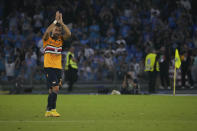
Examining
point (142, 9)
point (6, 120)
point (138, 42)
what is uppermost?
point (142, 9)

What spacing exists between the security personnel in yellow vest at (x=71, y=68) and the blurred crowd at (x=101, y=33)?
0.66 m

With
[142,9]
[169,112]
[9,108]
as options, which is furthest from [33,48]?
[169,112]

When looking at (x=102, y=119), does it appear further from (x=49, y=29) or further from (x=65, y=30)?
(x=49, y=29)

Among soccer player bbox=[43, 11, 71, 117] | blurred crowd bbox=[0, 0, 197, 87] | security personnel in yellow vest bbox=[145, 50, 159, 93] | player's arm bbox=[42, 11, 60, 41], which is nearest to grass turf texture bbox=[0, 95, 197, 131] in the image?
soccer player bbox=[43, 11, 71, 117]

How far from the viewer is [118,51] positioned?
82.4ft

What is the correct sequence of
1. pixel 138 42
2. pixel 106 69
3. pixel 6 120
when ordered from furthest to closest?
pixel 138 42 < pixel 106 69 < pixel 6 120

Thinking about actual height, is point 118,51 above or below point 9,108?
above

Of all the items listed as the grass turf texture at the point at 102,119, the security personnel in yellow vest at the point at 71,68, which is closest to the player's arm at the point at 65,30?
the grass turf texture at the point at 102,119

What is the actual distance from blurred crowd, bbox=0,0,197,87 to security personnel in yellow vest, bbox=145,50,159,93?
96cm

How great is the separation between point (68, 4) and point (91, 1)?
5.22 ft

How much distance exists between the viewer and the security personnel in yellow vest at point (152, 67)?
23859mm

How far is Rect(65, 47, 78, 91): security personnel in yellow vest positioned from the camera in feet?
78.7

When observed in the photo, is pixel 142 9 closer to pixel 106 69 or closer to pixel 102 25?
pixel 102 25

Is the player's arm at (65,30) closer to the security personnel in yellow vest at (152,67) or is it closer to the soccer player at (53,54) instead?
the soccer player at (53,54)
